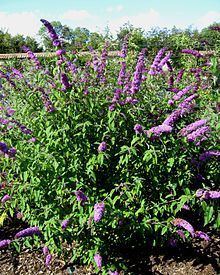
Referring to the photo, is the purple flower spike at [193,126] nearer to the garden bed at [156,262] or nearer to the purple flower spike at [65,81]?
the purple flower spike at [65,81]

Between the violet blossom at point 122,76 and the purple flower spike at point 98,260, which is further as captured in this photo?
the violet blossom at point 122,76

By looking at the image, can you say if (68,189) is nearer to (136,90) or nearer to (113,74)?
(136,90)

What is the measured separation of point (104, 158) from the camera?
11.5 ft

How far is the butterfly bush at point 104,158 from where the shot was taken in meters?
3.26

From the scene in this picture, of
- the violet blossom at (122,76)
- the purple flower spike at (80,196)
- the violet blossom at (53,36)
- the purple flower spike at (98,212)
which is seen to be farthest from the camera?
the violet blossom at (122,76)

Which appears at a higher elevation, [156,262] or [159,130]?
[159,130]

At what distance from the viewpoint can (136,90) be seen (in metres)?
3.38

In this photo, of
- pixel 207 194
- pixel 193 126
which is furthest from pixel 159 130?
pixel 207 194

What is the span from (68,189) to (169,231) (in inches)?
41.9


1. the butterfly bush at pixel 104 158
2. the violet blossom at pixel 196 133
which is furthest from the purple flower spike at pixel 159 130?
the violet blossom at pixel 196 133

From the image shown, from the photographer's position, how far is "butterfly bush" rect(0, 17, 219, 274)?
3264mm

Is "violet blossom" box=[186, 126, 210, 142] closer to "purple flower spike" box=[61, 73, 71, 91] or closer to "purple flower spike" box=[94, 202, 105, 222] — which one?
"purple flower spike" box=[94, 202, 105, 222]

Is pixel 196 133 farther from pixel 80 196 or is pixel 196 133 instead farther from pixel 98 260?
pixel 98 260

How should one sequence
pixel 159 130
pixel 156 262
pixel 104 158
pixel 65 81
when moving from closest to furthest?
pixel 159 130 < pixel 65 81 < pixel 104 158 < pixel 156 262
